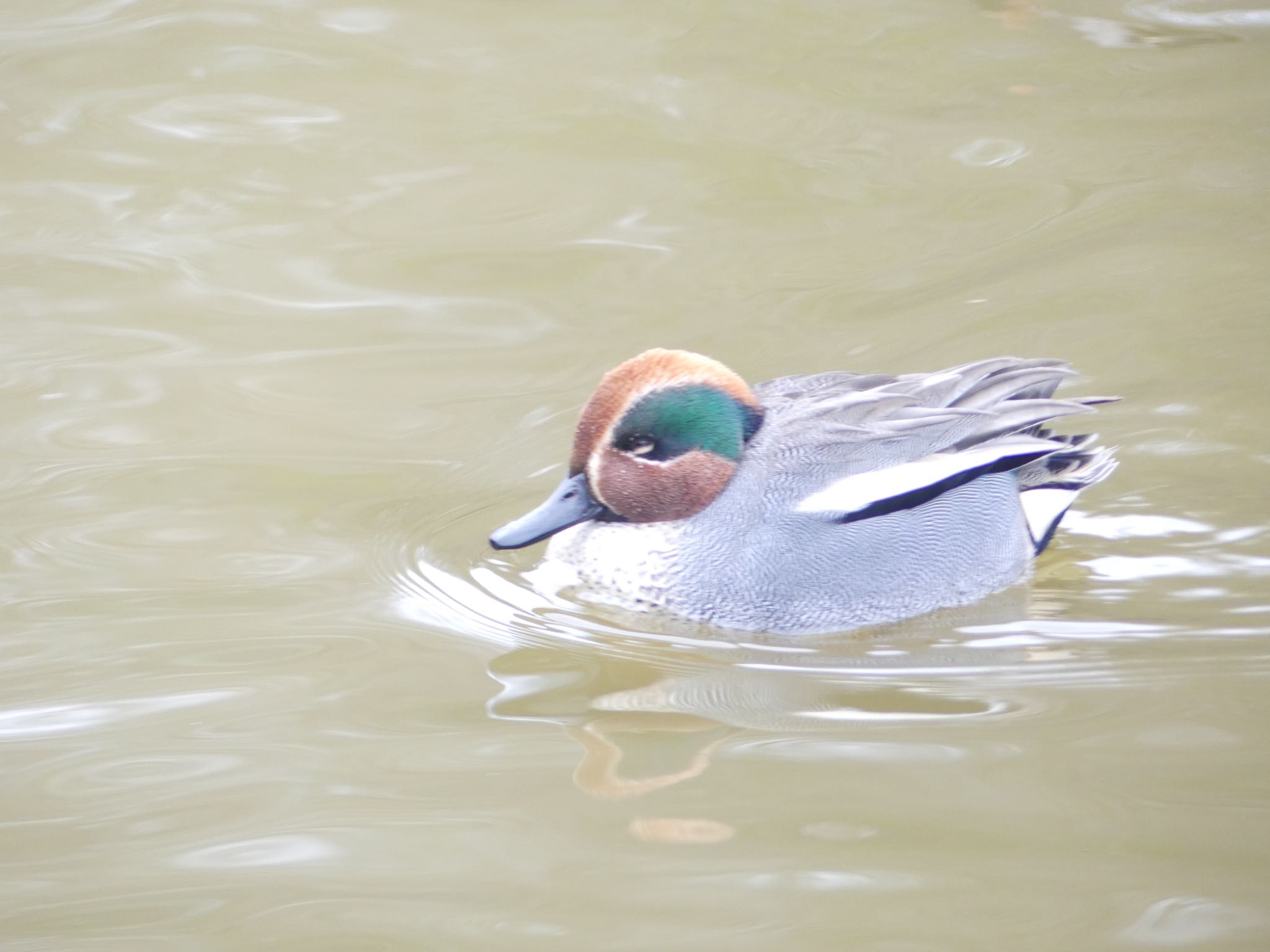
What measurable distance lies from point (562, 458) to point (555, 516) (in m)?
1.19

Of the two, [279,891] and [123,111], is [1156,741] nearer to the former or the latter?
[279,891]

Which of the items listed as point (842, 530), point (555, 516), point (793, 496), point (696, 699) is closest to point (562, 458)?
point (555, 516)

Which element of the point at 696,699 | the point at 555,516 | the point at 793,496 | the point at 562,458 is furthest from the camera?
the point at 562,458

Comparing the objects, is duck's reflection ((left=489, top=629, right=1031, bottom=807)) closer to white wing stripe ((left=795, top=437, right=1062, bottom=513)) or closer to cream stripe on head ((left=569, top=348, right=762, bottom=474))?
white wing stripe ((left=795, top=437, right=1062, bottom=513))

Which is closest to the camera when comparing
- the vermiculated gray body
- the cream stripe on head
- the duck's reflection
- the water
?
the water

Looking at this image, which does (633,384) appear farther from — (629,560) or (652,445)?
(629,560)

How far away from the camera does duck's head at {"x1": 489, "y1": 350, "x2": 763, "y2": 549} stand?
4.84 metres

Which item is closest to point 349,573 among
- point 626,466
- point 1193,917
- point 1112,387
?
point 626,466

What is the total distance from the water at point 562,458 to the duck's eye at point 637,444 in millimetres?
537

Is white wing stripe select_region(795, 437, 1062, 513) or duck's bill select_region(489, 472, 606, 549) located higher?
white wing stripe select_region(795, 437, 1062, 513)

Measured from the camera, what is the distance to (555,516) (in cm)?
488

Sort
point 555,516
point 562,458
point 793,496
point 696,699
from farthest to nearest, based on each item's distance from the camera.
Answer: point 562,458 < point 555,516 < point 793,496 < point 696,699

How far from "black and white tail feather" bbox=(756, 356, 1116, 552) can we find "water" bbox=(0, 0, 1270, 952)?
415 mm

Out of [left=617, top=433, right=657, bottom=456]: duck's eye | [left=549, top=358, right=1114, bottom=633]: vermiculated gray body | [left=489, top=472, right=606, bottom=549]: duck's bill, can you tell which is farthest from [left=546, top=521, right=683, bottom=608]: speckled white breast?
[left=617, top=433, right=657, bottom=456]: duck's eye
